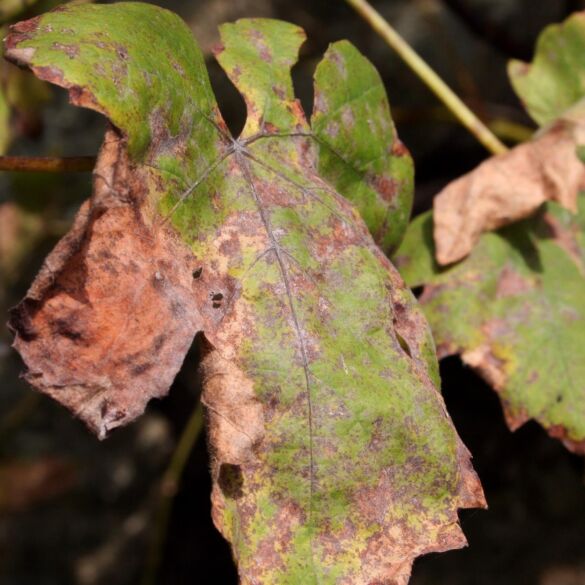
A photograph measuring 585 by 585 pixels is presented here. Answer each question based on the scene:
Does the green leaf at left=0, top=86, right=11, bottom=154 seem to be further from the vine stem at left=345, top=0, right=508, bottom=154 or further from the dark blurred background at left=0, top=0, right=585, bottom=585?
the dark blurred background at left=0, top=0, right=585, bottom=585

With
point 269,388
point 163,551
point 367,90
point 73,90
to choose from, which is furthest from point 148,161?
point 163,551

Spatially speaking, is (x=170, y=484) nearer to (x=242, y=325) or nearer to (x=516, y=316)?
(x=516, y=316)

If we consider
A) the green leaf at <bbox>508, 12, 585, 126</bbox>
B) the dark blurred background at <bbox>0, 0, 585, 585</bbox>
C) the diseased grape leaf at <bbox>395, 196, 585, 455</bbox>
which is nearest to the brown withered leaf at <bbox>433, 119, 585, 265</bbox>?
the diseased grape leaf at <bbox>395, 196, 585, 455</bbox>

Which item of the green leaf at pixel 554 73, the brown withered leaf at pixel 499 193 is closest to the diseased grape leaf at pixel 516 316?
the brown withered leaf at pixel 499 193

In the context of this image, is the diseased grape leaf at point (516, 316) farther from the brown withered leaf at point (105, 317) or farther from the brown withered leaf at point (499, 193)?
the brown withered leaf at point (105, 317)

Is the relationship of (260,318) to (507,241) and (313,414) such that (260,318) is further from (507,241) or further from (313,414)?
(507,241)
